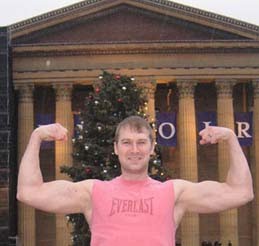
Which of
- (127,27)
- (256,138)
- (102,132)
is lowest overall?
(102,132)

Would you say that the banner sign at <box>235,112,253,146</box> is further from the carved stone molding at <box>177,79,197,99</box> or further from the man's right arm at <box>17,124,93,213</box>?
the man's right arm at <box>17,124,93,213</box>

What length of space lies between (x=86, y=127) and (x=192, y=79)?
62.9 feet

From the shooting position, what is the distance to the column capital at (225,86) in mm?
43250

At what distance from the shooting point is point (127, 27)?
4416 cm

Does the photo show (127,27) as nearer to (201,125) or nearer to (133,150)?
(201,125)

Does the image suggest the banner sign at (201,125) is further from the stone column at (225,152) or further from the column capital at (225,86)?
the column capital at (225,86)

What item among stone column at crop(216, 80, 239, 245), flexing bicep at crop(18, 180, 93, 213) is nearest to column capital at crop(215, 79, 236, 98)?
stone column at crop(216, 80, 239, 245)

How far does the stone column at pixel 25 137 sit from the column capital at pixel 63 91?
52.7 inches

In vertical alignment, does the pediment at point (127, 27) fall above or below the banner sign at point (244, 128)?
above

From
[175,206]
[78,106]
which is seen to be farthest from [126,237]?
[78,106]

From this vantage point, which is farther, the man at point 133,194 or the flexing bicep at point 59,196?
the flexing bicep at point 59,196

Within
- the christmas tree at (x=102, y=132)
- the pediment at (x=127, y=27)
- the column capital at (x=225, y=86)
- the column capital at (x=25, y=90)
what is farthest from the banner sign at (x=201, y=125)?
the christmas tree at (x=102, y=132)

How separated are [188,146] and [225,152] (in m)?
1.90

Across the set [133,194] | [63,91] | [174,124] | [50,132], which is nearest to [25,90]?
[63,91]
